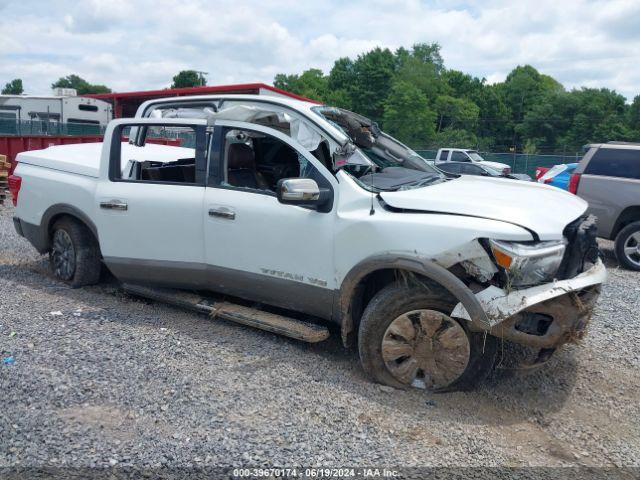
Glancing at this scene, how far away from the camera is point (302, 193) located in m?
4.11

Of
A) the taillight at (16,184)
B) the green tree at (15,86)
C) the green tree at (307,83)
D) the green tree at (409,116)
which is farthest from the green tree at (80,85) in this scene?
the taillight at (16,184)

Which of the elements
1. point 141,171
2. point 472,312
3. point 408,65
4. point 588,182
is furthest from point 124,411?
point 408,65

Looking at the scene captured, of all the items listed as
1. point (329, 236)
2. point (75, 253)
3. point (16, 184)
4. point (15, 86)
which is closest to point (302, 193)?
point (329, 236)

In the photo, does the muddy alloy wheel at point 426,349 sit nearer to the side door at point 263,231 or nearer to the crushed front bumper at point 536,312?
the crushed front bumper at point 536,312

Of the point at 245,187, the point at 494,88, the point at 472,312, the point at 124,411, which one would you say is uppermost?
the point at 494,88

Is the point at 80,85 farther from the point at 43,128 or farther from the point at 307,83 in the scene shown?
the point at 43,128

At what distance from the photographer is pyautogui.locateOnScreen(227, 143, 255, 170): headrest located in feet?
16.3

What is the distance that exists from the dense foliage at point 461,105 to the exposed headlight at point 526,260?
133 feet

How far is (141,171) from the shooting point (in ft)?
18.6

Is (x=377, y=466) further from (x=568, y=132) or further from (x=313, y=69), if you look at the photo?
(x=313, y=69)

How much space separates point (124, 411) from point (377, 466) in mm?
1591

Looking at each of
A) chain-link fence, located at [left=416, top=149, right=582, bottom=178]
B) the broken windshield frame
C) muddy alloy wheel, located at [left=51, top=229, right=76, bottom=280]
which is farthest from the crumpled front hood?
chain-link fence, located at [left=416, top=149, right=582, bottom=178]

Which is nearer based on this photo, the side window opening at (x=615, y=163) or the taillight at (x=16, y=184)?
the taillight at (x=16, y=184)

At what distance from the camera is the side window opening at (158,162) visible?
5.14 meters
